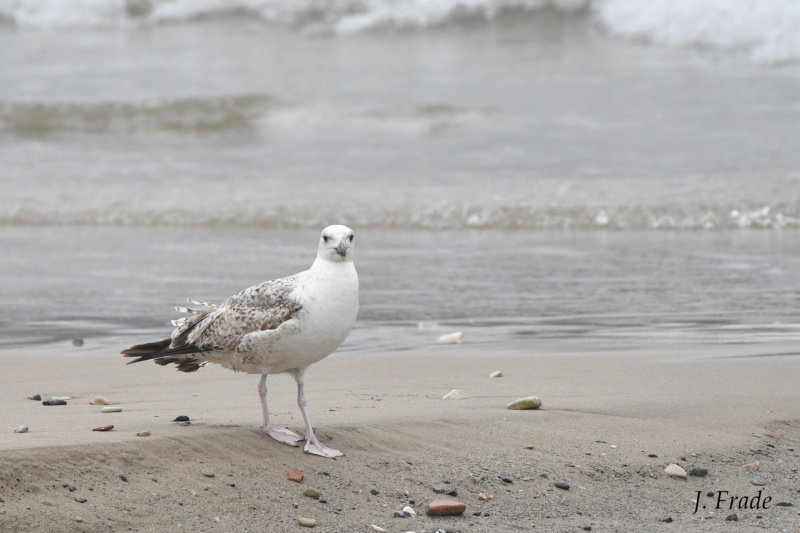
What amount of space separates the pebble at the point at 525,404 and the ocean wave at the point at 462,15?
14654 millimetres

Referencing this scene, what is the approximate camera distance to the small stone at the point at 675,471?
13.5 ft

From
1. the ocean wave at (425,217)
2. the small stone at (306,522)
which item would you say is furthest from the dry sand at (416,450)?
the ocean wave at (425,217)

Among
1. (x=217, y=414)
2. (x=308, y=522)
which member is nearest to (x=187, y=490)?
(x=308, y=522)

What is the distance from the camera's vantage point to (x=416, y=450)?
4.21 meters

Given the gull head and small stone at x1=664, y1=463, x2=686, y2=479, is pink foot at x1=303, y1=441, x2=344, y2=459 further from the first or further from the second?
small stone at x1=664, y1=463, x2=686, y2=479

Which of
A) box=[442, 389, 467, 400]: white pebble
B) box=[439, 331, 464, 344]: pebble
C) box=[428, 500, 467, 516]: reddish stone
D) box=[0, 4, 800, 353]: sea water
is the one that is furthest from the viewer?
box=[0, 4, 800, 353]: sea water

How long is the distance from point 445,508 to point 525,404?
1.22 meters

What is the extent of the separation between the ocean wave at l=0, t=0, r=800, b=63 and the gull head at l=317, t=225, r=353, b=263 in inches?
601

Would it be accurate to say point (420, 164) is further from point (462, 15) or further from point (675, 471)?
point (675, 471)

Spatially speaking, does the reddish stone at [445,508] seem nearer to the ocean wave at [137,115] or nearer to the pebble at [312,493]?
the pebble at [312,493]

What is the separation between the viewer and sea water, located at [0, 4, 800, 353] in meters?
7.67

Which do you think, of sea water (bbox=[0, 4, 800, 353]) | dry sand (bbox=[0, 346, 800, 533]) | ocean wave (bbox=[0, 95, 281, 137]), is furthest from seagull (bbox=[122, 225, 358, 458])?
ocean wave (bbox=[0, 95, 281, 137])

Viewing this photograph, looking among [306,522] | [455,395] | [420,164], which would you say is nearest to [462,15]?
[420,164]

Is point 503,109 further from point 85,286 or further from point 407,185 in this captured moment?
point 85,286
